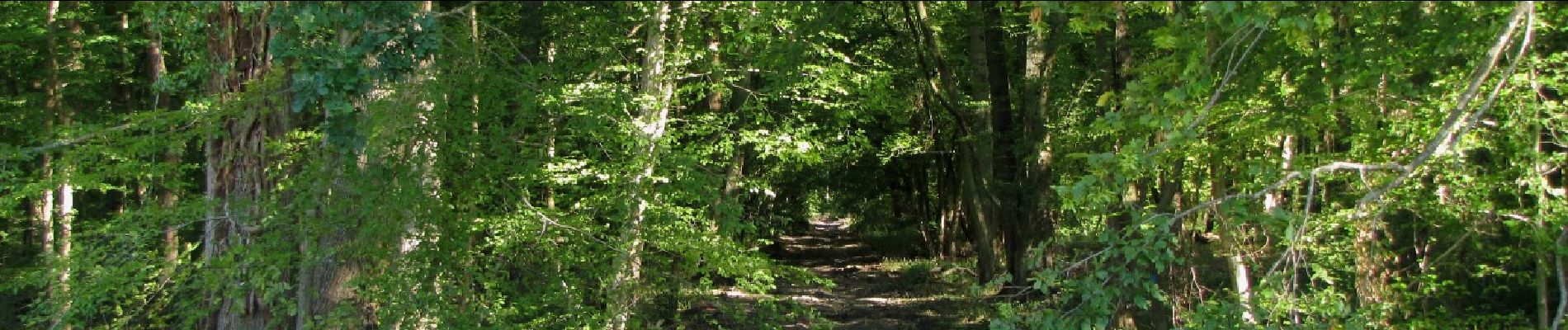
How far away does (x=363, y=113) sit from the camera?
22.9 ft

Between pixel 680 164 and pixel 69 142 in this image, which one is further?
pixel 680 164

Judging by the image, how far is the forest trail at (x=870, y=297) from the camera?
16250mm

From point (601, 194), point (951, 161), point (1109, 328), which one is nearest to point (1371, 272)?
point (1109, 328)

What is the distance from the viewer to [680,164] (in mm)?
8852

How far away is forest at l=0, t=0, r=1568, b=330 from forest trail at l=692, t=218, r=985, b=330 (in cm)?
197

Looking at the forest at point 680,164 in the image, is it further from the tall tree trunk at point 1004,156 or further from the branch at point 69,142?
the tall tree trunk at point 1004,156

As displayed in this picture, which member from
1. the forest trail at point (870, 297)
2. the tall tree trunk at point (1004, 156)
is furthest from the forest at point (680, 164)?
the forest trail at point (870, 297)

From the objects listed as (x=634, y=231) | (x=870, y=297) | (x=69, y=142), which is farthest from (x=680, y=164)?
(x=870, y=297)

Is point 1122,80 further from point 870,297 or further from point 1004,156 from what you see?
point 870,297

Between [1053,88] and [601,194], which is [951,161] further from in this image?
[601,194]

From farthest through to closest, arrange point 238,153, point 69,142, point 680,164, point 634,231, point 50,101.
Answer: point 50,101 → point 634,231 → point 680,164 → point 238,153 → point 69,142

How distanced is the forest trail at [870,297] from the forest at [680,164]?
1.97 metres

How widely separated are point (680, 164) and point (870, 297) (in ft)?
37.6

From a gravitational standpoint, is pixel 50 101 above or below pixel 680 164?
above
